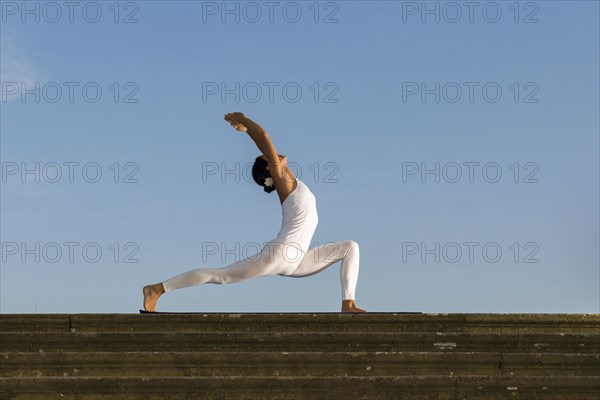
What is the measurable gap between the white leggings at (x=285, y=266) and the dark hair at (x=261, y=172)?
0.62m

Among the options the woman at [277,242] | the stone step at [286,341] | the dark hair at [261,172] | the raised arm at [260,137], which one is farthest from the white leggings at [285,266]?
the stone step at [286,341]

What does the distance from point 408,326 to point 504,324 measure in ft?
2.99

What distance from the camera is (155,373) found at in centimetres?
709

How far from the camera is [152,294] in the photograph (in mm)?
9438

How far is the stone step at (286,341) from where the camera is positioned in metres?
7.57

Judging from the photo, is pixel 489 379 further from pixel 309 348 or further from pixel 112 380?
pixel 112 380

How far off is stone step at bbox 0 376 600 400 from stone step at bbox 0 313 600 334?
1392 mm

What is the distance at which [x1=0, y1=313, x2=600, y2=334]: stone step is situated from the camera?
313 inches

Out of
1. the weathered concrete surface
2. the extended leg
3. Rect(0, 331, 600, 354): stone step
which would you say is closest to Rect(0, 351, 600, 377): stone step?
the weathered concrete surface

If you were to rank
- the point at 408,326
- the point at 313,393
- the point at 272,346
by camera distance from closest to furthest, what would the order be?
the point at 313,393
the point at 272,346
the point at 408,326

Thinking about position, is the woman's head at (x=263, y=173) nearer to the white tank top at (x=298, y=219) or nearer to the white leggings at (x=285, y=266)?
the white tank top at (x=298, y=219)

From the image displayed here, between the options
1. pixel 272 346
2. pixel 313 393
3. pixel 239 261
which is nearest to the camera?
pixel 313 393

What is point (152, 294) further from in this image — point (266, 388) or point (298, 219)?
point (266, 388)

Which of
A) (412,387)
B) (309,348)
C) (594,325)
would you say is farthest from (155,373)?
(594,325)
